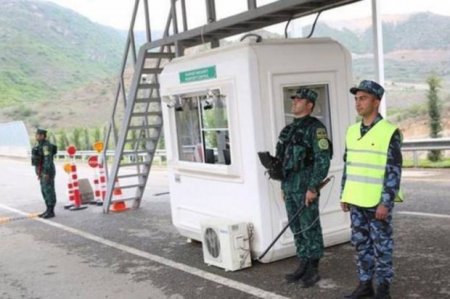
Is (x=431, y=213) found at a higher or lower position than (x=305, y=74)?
lower

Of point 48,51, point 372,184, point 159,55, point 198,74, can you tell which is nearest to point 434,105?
point 159,55

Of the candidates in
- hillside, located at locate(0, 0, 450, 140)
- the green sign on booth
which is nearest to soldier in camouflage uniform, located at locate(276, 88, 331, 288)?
the green sign on booth

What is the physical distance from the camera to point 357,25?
4084cm

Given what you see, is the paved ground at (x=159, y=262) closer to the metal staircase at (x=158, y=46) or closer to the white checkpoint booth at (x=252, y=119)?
the white checkpoint booth at (x=252, y=119)

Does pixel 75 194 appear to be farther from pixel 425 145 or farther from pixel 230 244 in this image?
pixel 425 145

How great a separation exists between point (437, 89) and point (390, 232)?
13.8 metres

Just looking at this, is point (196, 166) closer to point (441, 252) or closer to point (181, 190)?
point (181, 190)

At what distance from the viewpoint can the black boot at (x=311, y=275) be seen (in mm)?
5445

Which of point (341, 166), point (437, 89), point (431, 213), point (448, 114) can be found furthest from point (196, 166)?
point (448, 114)

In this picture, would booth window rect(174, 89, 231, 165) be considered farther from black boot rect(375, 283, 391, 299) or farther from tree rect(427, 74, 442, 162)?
tree rect(427, 74, 442, 162)

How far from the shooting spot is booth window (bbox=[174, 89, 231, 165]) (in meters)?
6.75

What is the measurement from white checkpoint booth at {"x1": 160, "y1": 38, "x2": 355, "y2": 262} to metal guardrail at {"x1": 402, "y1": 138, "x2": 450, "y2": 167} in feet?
25.7

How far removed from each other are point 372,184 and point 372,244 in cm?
55

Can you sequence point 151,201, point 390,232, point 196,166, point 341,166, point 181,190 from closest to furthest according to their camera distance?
point 390,232
point 341,166
point 196,166
point 181,190
point 151,201
